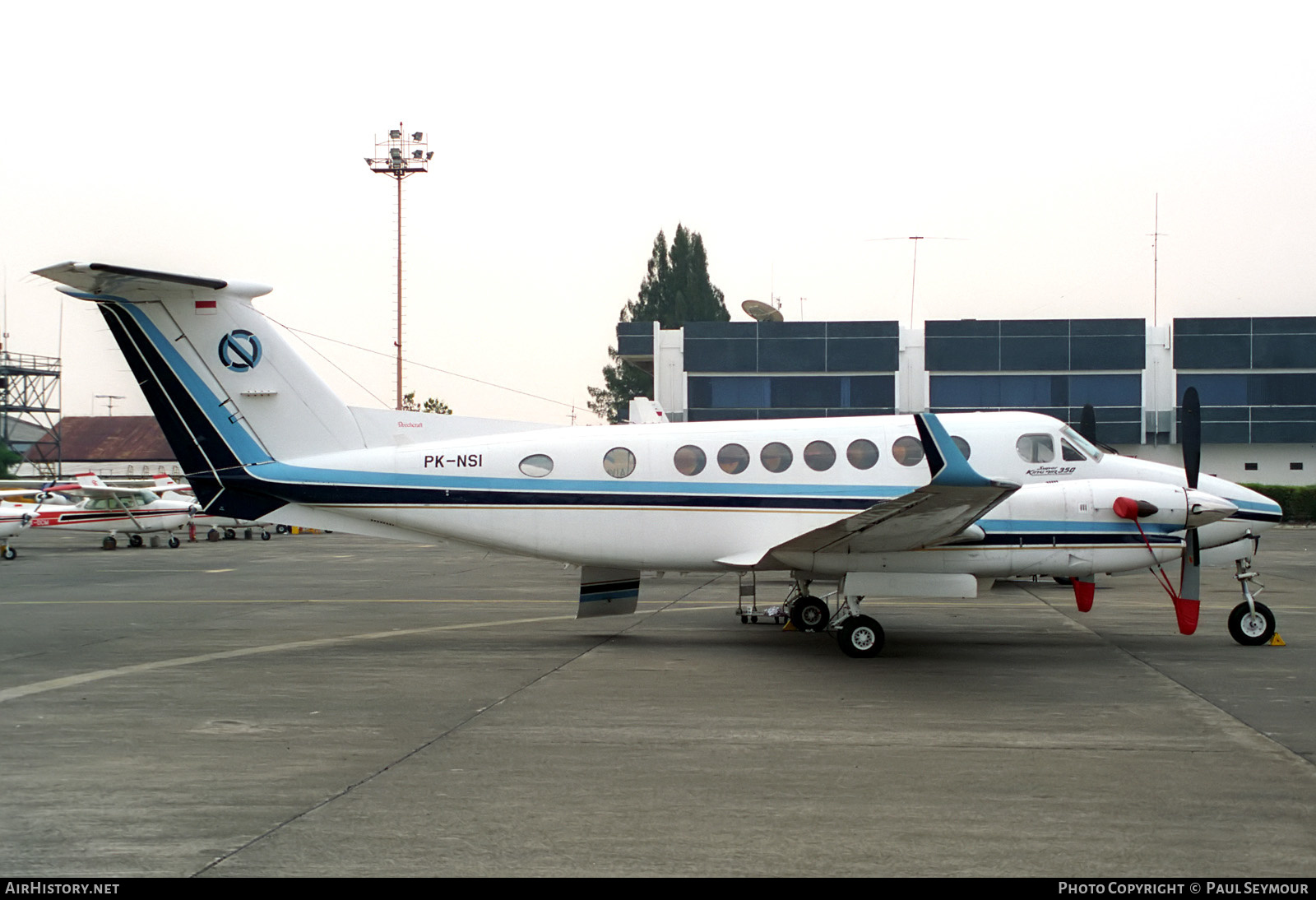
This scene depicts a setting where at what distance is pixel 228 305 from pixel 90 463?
309 feet

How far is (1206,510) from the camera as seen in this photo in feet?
43.6

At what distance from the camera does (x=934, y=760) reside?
8023 mm

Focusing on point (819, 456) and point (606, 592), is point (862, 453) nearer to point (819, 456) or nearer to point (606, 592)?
point (819, 456)

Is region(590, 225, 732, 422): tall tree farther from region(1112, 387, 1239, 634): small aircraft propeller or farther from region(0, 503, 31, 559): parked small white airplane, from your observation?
region(1112, 387, 1239, 634): small aircraft propeller

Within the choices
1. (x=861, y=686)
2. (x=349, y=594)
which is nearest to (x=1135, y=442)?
(x=349, y=594)

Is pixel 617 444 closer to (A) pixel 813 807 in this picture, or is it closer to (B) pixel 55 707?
(B) pixel 55 707

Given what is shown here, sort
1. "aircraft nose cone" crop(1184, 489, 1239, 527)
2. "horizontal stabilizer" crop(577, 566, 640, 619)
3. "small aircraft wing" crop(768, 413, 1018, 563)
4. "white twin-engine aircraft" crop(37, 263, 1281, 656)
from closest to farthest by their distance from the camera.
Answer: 1. "small aircraft wing" crop(768, 413, 1018, 563)
2. "aircraft nose cone" crop(1184, 489, 1239, 527)
3. "white twin-engine aircraft" crop(37, 263, 1281, 656)
4. "horizontal stabilizer" crop(577, 566, 640, 619)

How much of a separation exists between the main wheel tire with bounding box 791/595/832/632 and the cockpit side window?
3.67 metres

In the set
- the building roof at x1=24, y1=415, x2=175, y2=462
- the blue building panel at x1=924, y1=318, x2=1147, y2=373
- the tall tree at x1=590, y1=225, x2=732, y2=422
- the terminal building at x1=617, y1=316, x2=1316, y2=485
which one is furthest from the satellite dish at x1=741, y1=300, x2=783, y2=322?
the building roof at x1=24, y1=415, x2=175, y2=462

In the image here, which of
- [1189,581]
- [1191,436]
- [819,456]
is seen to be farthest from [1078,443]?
[819,456]

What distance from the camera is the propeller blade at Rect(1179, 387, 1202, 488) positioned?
13.8 metres

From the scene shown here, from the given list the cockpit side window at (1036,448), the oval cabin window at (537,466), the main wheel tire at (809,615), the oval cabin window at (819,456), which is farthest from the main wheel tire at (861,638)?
the oval cabin window at (537,466)

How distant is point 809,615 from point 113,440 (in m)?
101

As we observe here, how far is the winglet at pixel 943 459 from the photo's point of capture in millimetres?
10766
